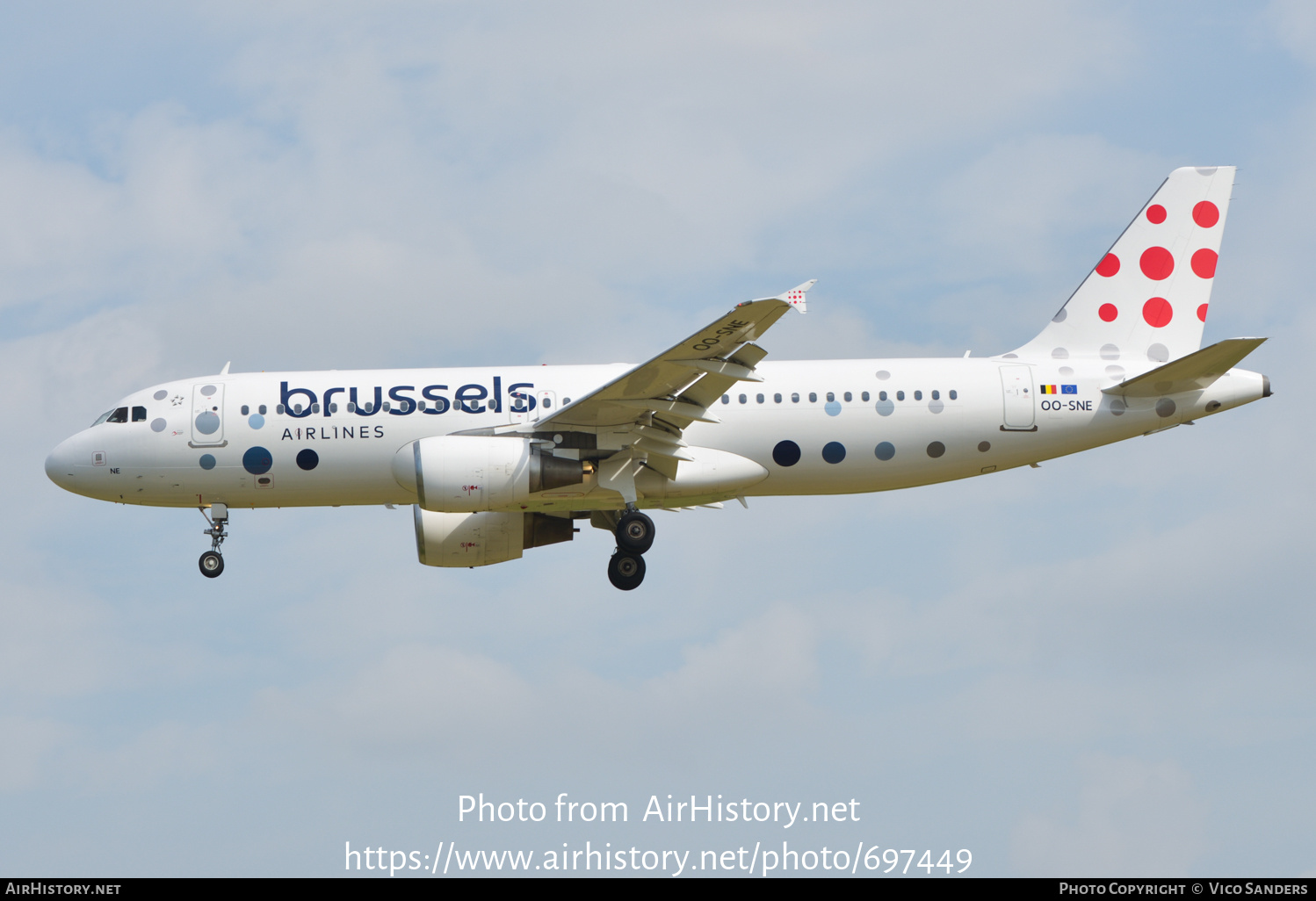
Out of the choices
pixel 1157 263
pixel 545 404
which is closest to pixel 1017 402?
pixel 1157 263

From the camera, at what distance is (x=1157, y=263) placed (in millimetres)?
29969

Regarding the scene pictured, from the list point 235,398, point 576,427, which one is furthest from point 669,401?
point 235,398

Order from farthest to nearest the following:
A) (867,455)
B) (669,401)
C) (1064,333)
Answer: (1064,333)
(867,455)
(669,401)

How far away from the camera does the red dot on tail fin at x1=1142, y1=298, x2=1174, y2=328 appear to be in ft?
96.8

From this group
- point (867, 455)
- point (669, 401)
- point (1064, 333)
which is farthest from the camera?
point (1064, 333)

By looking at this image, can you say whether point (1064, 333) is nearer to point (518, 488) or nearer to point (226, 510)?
point (518, 488)

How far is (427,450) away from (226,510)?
17.5 ft

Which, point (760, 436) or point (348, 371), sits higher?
point (348, 371)

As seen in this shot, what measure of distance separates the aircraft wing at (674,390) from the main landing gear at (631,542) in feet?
3.33

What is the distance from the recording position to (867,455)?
2723 centimetres

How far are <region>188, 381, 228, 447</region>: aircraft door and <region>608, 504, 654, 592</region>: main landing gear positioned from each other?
25.1 feet

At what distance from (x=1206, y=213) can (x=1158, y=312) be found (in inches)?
96.3

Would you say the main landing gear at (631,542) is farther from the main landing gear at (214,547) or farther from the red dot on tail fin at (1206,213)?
the red dot on tail fin at (1206,213)

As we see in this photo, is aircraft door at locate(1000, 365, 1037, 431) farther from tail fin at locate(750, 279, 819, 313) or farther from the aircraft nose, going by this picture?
the aircraft nose
